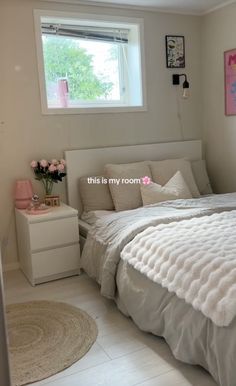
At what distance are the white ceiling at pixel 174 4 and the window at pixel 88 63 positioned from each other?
136mm

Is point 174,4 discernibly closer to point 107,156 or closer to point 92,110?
point 92,110

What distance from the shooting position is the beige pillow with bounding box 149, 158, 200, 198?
3451 mm

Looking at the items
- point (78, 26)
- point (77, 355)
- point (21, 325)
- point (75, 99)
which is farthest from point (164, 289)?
point (78, 26)

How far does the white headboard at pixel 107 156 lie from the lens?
11.2 feet

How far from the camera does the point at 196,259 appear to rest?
1845 mm

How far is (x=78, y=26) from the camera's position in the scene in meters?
3.48

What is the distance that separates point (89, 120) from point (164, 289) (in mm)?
1979

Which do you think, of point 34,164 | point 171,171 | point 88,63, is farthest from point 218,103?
point 34,164

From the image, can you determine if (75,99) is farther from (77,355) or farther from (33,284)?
(77,355)

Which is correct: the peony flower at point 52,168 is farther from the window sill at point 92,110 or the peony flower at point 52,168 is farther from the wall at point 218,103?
the wall at point 218,103

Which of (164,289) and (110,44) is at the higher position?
(110,44)

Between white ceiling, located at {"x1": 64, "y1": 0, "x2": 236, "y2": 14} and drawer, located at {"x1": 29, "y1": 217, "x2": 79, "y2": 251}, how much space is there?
6.33 feet

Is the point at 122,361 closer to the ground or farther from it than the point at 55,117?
closer to the ground

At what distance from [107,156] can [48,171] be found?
625mm
